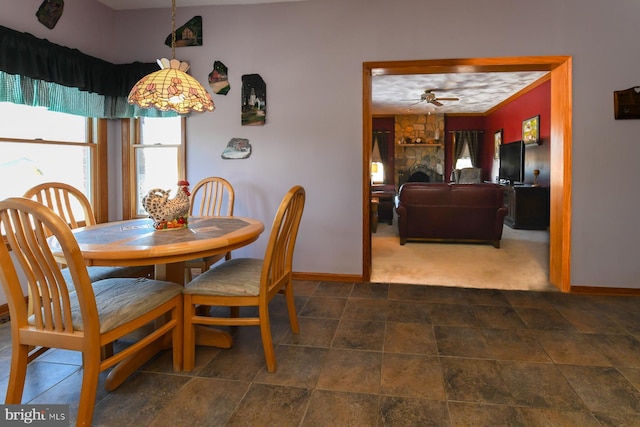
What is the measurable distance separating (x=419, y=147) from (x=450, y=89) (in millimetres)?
2993

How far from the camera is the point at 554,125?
326cm

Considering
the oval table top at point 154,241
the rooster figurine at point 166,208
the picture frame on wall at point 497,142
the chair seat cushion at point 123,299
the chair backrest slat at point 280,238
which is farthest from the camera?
the picture frame on wall at point 497,142

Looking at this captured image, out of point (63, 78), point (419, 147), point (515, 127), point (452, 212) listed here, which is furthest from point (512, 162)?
point (63, 78)

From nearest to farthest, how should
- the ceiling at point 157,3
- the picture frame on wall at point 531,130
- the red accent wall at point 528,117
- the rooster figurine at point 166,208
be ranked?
the rooster figurine at point 166,208 < the ceiling at point 157,3 < the red accent wall at point 528,117 < the picture frame on wall at point 531,130

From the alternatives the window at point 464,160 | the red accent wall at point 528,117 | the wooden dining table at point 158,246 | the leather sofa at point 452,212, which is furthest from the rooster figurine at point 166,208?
the window at point 464,160

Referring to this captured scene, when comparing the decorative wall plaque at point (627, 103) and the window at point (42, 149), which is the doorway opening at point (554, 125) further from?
the window at point (42, 149)

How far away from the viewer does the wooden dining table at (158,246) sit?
5.47 ft

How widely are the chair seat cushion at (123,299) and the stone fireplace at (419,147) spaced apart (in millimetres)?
8792

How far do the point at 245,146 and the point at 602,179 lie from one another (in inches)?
119

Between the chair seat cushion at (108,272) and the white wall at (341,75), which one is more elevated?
the white wall at (341,75)

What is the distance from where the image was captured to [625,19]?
2.98m

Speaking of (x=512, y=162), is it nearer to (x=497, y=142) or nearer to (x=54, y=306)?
(x=497, y=142)

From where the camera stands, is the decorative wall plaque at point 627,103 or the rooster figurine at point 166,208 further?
the decorative wall plaque at point 627,103

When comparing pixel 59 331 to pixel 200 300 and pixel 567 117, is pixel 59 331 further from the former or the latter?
pixel 567 117
